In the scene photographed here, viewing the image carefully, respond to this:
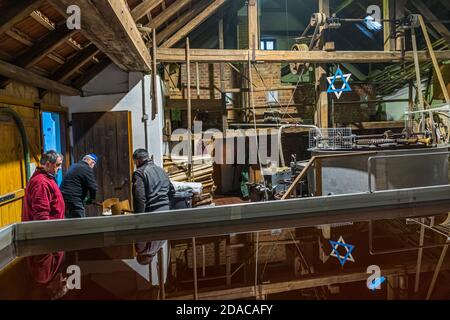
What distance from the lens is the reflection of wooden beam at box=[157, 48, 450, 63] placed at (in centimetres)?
606

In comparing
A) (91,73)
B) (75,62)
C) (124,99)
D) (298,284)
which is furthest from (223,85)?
(298,284)

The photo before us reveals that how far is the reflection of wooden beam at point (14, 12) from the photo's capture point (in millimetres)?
2873

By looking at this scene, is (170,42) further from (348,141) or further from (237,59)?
(348,141)

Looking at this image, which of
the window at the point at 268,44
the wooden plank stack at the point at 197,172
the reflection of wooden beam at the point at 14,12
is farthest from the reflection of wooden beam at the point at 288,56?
the window at the point at 268,44

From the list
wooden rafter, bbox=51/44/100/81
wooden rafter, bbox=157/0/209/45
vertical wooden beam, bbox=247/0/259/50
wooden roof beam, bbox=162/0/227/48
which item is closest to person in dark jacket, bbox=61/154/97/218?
wooden rafter, bbox=51/44/100/81

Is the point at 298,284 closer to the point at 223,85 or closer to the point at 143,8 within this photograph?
the point at 143,8

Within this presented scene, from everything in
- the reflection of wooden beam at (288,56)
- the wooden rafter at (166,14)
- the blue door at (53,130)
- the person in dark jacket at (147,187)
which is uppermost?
the wooden rafter at (166,14)

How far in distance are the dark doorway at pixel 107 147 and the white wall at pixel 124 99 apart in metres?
0.16

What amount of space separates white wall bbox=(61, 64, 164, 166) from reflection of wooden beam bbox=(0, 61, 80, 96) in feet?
1.49

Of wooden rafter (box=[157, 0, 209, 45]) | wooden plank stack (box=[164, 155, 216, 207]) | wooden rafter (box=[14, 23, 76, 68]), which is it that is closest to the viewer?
wooden rafter (box=[14, 23, 76, 68])

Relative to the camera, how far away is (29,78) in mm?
3811

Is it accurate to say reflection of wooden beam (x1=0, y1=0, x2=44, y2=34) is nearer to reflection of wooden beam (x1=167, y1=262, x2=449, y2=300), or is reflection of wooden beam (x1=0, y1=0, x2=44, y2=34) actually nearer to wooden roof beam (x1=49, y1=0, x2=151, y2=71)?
wooden roof beam (x1=49, y1=0, x2=151, y2=71)

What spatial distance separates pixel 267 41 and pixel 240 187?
183 inches

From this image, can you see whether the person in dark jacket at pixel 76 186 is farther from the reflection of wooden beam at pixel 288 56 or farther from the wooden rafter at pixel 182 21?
the wooden rafter at pixel 182 21
